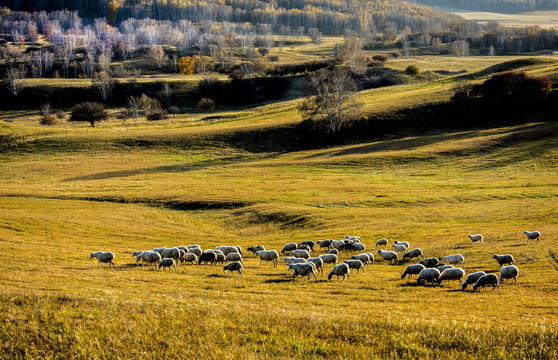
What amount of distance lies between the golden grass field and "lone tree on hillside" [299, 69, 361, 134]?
850 centimetres

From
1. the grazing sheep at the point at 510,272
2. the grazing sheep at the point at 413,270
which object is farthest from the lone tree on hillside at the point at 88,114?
the grazing sheep at the point at 510,272

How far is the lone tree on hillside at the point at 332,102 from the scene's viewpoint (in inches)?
3912

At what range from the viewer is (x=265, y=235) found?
140 ft

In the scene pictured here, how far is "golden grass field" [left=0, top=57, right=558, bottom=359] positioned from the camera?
959 cm

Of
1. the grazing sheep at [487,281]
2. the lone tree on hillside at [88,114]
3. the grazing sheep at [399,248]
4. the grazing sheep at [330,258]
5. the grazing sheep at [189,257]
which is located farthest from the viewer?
the lone tree on hillside at [88,114]

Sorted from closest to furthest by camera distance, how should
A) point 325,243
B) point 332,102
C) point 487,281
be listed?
point 487,281, point 325,243, point 332,102

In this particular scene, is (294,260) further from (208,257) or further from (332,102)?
(332,102)

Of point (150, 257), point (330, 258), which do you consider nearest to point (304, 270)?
point (330, 258)

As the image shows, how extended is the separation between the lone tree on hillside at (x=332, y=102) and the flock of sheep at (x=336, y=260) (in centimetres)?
6772

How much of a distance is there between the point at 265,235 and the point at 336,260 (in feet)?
51.2

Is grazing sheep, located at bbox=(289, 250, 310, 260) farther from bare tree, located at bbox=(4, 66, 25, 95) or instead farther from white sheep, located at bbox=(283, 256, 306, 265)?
bare tree, located at bbox=(4, 66, 25, 95)

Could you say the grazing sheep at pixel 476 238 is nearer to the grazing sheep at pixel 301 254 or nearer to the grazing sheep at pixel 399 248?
the grazing sheep at pixel 399 248

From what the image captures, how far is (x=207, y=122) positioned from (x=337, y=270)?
4108 inches

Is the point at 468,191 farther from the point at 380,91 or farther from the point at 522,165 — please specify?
the point at 380,91
